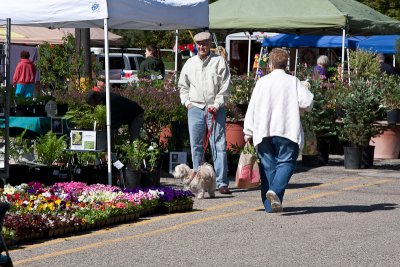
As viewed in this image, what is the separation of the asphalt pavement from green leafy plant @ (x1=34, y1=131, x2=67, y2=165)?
6.27 feet

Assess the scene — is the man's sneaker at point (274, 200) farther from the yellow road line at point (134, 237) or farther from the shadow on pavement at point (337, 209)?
the yellow road line at point (134, 237)

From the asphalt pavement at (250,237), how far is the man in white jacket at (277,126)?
36 centimetres

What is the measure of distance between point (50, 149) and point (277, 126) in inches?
125

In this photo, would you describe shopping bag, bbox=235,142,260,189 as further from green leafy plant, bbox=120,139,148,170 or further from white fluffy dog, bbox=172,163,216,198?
green leafy plant, bbox=120,139,148,170

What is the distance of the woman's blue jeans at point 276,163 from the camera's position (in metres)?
11.3

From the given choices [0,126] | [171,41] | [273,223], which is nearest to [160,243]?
[273,223]

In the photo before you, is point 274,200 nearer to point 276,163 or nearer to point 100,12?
point 276,163

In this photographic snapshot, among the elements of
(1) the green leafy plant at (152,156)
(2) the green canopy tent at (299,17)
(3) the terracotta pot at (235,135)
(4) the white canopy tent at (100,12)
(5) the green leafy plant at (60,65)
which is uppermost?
(2) the green canopy tent at (299,17)

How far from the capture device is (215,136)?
43.0 feet

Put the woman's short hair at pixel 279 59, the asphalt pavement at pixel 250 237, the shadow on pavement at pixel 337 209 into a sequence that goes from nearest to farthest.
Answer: the asphalt pavement at pixel 250 237
the woman's short hair at pixel 279 59
the shadow on pavement at pixel 337 209

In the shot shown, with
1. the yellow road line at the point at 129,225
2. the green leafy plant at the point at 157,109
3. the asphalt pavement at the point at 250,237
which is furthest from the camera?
the green leafy plant at the point at 157,109

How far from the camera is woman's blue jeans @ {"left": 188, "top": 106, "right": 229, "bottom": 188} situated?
13094 millimetres

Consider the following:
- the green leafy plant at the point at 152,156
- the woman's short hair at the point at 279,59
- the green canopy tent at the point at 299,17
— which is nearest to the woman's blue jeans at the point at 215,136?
the green leafy plant at the point at 152,156

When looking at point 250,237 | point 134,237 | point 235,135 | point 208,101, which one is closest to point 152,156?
point 208,101
